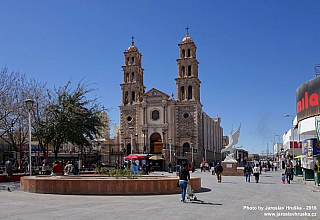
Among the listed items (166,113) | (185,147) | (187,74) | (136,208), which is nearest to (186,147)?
(185,147)

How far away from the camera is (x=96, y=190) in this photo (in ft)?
54.6

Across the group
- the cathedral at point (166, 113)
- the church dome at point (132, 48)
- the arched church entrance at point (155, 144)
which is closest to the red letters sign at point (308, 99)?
the cathedral at point (166, 113)

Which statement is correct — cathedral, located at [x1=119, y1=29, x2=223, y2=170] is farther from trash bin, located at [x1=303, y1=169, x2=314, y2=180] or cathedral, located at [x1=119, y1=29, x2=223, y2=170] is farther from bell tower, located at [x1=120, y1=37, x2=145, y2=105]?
trash bin, located at [x1=303, y1=169, x2=314, y2=180]

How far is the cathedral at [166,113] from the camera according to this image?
64.6 m

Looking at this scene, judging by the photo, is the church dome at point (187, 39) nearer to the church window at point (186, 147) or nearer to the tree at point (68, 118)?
the church window at point (186, 147)

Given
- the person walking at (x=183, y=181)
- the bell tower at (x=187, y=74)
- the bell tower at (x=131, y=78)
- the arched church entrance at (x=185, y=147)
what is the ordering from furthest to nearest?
the bell tower at (x=131, y=78)
the bell tower at (x=187, y=74)
the arched church entrance at (x=185, y=147)
the person walking at (x=183, y=181)

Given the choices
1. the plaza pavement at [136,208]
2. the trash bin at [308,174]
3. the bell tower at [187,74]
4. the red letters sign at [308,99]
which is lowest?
the trash bin at [308,174]

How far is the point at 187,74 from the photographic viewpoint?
66188 mm

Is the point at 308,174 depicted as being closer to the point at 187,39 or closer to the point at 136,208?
the point at 136,208

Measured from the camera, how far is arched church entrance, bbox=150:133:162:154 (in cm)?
6615

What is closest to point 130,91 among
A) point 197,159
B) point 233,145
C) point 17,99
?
point 197,159

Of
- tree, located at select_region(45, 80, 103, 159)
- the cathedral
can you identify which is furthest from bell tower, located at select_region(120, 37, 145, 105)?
tree, located at select_region(45, 80, 103, 159)

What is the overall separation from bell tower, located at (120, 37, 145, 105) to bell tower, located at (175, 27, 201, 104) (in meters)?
7.62

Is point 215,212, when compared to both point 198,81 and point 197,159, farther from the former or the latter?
point 198,81
